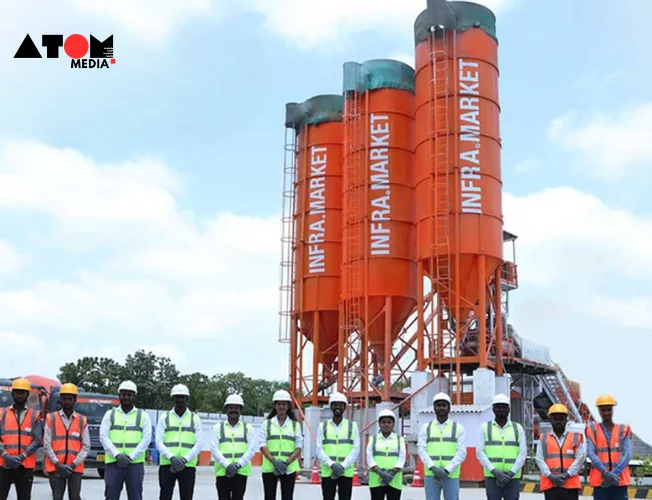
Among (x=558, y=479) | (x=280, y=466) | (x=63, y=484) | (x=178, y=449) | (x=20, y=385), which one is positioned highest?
(x=20, y=385)

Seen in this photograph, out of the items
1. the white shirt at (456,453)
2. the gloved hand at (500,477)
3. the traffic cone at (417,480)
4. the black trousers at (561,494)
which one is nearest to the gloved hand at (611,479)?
the black trousers at (561,494)

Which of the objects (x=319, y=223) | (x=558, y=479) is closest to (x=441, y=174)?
(x=319, y=223)

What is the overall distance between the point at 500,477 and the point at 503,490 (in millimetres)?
265

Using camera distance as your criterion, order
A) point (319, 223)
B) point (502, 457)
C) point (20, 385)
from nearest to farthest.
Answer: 1. point (502, 457)
2. point (20, 385)
3. point (319, 223)

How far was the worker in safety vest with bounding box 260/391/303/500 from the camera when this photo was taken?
1122 centimetres

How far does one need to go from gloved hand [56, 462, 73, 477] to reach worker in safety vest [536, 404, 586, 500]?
5.74 m

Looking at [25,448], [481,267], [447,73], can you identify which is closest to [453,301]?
[481,267]

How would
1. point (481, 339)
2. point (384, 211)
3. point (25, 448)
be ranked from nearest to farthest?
point (25, 448) < point (481, 339) < point (384, 211)

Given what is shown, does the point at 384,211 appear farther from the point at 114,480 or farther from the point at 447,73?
the point at 114,480

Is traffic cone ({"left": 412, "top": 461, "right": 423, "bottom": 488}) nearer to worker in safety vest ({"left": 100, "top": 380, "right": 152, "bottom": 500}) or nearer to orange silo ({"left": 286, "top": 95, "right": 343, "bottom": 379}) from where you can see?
orange silo ({"left": 286, "top": 95, "right": 343, "bottom": 379})

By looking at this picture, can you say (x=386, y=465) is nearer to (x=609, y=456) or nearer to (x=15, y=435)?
(x=609, y=456)

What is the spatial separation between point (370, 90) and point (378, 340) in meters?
9.92

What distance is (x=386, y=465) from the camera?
1093 centimetres

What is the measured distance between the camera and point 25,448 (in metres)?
10.5
